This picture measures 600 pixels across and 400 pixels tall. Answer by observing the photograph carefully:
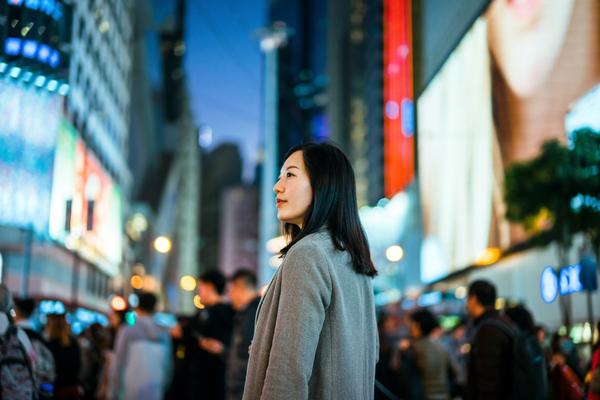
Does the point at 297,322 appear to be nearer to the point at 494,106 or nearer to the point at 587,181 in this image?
the point at 587,181

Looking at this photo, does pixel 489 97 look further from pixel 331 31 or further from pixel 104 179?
pixel 331 31

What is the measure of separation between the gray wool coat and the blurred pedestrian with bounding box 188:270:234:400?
5.16 meters

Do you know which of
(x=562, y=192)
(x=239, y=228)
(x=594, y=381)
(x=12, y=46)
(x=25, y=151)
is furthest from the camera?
(x=239, y=228)

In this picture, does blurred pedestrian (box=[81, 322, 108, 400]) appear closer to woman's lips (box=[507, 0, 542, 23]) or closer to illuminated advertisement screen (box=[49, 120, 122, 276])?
illuminated advertisement screen (box=[49, 120, 122, 276])

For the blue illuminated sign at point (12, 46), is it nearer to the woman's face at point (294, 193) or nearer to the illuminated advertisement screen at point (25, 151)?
the illuminated advertisement screen at point (25, 151)

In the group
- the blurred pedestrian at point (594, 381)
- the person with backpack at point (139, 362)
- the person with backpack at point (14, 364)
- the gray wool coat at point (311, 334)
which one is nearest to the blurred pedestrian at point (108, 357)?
the person with backpack at point (139, 362)

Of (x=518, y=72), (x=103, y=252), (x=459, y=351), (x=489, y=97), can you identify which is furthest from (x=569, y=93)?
(x=103, y=252)

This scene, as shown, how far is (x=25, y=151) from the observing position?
6.71 m

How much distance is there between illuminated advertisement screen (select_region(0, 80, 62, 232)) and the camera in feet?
19.9

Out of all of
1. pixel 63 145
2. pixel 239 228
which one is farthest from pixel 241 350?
pixel 239 228

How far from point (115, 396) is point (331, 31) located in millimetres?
137661

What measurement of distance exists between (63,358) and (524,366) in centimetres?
464

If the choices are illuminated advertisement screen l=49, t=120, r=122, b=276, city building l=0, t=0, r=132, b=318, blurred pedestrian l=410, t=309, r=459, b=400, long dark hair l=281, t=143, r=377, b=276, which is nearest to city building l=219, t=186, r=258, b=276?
city building l=0, t=0, r=132, b=318

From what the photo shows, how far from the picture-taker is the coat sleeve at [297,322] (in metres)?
2.73
